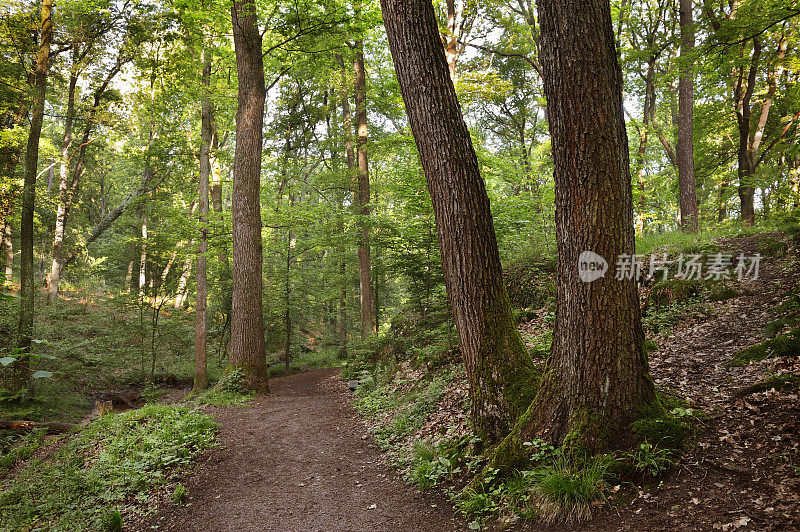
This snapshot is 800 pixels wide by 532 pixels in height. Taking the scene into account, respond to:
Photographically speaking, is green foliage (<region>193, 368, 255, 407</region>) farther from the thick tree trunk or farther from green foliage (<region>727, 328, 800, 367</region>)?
green foliage (<region>727, 328, 800, 367</region>)

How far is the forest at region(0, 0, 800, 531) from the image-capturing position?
3.37 metres

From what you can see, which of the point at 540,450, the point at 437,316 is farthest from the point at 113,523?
the point at 437,316

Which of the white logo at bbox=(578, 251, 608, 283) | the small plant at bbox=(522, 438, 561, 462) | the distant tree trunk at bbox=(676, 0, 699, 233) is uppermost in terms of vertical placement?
the distant tree trunk at bbox=(676, 0, 699, 233)

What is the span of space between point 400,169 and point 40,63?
887 cm

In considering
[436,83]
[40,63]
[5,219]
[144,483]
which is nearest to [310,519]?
[144,483]

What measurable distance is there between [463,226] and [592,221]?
3.95 ft

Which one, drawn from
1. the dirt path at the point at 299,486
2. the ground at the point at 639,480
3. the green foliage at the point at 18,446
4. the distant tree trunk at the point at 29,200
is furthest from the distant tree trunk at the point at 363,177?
the green foliage at the point at 18,446

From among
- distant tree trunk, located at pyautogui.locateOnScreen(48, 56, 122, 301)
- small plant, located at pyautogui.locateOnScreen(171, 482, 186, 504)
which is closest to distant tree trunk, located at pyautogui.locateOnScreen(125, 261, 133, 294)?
distant tree trunk, located at pyautogui.locateOnScreen(48, 56, 122, 301)

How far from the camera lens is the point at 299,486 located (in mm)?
4938

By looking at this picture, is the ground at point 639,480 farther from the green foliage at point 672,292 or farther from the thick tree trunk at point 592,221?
the thick tree trunk at point 592,221

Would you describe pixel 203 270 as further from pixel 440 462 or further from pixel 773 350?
pixel 773 350

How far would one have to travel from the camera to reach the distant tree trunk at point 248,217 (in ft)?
31.6

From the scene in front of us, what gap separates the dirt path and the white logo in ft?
7.87

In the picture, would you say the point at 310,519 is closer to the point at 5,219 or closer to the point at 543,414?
the point at 543,414
